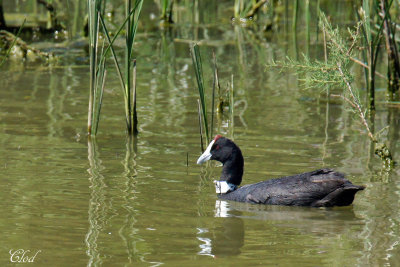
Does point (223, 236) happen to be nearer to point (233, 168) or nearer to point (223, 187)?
point (223, 187)

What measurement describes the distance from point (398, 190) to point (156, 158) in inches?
97.5

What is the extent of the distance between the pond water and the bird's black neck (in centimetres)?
21

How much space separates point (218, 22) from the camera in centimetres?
1802

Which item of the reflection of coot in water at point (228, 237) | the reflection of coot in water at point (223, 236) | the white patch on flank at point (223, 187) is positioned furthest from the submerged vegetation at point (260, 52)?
the reflection of coot in water at point (228, 237)

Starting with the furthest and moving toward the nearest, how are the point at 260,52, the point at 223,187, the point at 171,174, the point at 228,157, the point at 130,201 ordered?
the point at 260,52 < the point at 171,174 < the point at 228,157 < the point at 223,187 < the point at 130,201

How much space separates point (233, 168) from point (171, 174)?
629 mm

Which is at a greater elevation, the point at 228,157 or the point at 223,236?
the point at 228,157

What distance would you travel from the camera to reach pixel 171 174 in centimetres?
756

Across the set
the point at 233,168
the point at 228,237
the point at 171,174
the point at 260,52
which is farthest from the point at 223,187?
the point at 260,52

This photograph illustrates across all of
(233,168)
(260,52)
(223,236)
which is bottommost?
(223,236)

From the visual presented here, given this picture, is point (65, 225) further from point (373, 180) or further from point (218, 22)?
point (218, 22)

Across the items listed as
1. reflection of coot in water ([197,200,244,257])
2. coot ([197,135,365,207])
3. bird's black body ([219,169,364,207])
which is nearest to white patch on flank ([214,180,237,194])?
coot ([197,135,365,207])

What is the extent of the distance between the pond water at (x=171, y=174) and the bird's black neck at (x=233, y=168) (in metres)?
0.21

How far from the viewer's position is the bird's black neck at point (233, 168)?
286 inches
